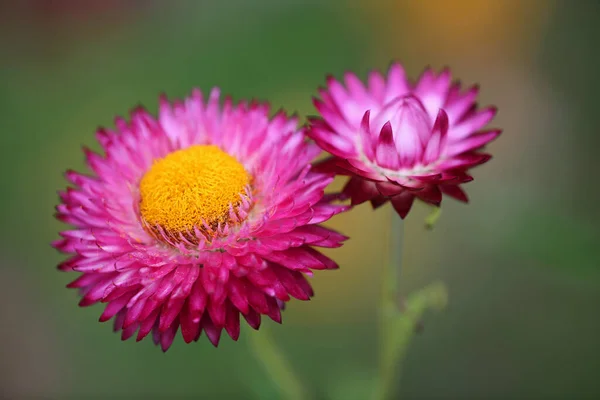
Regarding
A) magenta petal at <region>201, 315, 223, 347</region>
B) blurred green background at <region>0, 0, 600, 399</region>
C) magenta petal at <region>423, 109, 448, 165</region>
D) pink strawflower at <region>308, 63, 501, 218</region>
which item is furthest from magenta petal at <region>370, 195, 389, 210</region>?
blurred green background at <region>0, 0, 600, 399</region>

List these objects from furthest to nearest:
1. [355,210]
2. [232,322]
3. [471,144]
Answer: [355,210], [471,144], [232,322]

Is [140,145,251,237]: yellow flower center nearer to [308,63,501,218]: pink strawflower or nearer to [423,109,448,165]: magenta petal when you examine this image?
[308,63,501,218]: pink strawflower

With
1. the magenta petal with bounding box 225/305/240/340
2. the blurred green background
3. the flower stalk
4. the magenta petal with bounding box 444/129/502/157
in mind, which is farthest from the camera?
the blurred green background

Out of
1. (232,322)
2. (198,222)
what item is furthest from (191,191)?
(232,322)

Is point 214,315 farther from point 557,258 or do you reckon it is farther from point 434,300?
point 557,258

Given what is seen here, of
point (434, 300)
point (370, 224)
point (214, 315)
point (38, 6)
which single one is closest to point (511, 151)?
point (370, 224)

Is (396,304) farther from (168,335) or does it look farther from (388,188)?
(168,335)
